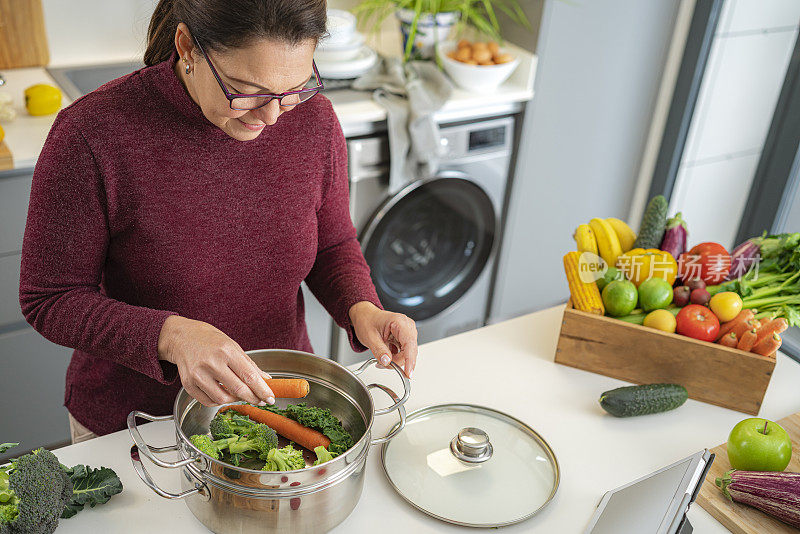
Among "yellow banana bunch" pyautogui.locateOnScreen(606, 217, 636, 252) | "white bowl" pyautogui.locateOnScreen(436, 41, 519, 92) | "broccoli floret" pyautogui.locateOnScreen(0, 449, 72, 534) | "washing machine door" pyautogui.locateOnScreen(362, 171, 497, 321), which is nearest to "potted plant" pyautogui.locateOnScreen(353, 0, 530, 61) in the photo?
"white bowl" pyautogui.locateOnScreen(436, 41, 519, 92)

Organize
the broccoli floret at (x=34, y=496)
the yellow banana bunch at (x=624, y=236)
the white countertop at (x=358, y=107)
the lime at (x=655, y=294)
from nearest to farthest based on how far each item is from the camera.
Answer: the broccoli floret at (x=34, y=496) < the lime at (x=655, y=294) < the yellow banana bunch at (x=624, y=236) < the white countertop at (x=358, y=107)

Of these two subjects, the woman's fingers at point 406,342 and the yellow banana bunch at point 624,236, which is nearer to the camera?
the woman's fingers at point 406,342

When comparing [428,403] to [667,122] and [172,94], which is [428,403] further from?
[667,122]

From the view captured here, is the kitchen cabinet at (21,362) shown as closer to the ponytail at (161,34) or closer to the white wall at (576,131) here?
the ponytail at (161,34)

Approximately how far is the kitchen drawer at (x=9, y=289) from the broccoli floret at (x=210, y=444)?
3.96 feet

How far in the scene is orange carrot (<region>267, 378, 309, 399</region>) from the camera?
103 centimetres

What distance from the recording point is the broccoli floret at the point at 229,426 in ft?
3.37

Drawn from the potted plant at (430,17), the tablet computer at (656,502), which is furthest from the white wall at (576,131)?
the tablet computer at (656,502)

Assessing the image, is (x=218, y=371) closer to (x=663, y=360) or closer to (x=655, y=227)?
(x=663, y=360)

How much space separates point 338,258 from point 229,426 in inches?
17.2

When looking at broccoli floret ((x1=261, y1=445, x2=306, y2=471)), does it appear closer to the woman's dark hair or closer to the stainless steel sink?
the woman's dark hair

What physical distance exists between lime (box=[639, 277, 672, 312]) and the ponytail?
0.92 m

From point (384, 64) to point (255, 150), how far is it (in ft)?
4.29

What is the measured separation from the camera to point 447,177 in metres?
2.43
